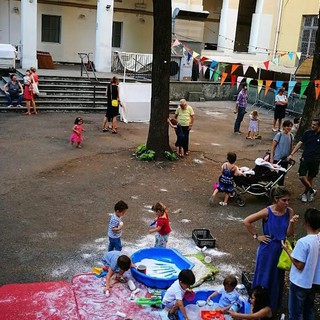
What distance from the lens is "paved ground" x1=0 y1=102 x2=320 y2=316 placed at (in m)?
6.84

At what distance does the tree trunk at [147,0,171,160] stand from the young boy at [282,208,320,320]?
7652mm

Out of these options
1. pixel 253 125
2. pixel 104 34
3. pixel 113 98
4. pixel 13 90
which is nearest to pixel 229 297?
pixel 113 98

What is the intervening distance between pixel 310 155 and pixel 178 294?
527 cm

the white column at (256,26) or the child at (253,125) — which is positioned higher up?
the white column at (256,26)

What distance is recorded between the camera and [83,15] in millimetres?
26453

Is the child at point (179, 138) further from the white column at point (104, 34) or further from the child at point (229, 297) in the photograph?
the white column at point (104, 34)

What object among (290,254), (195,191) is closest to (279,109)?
(195,191)

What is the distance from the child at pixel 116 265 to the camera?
18.9ft

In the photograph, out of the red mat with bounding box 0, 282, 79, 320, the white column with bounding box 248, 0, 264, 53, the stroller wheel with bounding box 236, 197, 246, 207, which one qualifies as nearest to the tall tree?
the stroller wheel with bounding box 236, 197, 246, 207

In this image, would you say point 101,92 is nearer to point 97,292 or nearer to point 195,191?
point 195,191

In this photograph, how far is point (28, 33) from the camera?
20.7 meters

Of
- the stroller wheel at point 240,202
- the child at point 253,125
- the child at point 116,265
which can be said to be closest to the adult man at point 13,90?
the child at point 253,125

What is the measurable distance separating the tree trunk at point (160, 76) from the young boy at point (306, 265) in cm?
765

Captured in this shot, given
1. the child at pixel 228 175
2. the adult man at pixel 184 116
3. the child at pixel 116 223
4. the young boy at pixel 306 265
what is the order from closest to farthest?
the young boy at pixel 306 265
the child at pixel 116 223
the child at pixel 228 175
the adult man at pixel 184 116
